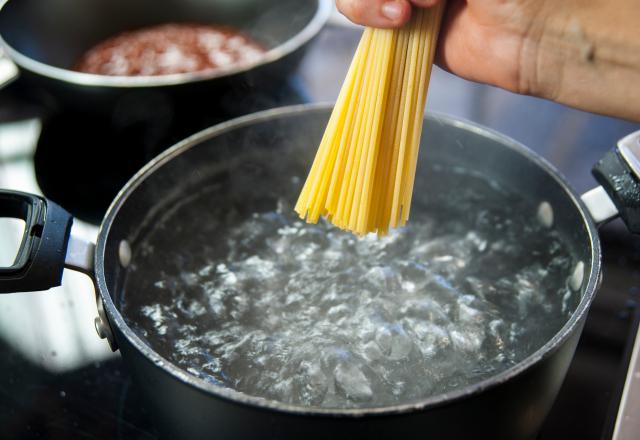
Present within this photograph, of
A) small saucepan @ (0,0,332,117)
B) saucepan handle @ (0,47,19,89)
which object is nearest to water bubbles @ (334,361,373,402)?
small saucepan @ (0,0,332,117)

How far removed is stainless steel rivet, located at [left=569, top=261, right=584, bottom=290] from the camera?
0.88 metres

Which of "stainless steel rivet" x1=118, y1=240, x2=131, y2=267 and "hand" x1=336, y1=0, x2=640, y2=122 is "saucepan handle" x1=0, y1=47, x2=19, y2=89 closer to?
"stainless steel rivet" x1=118, y1=240, x2=131, y2=267

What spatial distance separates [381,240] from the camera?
107cm

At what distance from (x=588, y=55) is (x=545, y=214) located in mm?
272

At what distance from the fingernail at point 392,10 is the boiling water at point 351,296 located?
406 mm

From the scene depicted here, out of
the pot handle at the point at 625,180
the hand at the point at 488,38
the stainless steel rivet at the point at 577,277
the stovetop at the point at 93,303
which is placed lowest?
the stovetop at the point at 93,303

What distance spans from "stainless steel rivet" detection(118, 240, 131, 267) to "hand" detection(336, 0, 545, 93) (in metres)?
0.45

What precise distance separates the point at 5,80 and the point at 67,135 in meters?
0.27

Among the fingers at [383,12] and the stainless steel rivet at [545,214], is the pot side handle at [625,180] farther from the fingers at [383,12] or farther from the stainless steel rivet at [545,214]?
the fingers at [383,12]

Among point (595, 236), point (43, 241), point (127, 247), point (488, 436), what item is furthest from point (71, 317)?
point (595, 236)

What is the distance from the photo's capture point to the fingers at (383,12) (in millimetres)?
736


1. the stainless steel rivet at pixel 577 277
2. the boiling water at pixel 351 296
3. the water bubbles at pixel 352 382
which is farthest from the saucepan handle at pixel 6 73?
the stainless steel rivet at pixel 577 277

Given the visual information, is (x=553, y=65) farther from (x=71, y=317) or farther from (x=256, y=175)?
(x=71, y=317)

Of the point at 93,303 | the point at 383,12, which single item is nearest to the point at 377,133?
the point at 383,12
